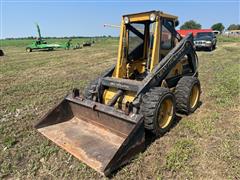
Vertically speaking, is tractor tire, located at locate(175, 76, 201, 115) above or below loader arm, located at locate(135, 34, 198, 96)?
below

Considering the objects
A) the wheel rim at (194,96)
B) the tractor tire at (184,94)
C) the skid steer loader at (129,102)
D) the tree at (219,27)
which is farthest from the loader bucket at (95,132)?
the tree at (219,27)

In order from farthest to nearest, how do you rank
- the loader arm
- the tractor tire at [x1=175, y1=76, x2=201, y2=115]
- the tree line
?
the tree line, the tractor tire at [x1=175, y1=76, x2=201, y2=115], the loader arm

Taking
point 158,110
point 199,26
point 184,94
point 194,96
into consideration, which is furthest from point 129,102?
point 199,26

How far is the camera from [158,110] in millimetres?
3502

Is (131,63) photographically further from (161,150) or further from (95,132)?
(161,150)

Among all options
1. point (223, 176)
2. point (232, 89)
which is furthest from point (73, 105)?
point (232, 89)

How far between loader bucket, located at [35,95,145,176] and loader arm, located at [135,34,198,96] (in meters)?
0.64

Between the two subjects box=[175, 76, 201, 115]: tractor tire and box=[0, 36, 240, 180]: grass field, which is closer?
box=[0, 36, 240, 180]: grass field

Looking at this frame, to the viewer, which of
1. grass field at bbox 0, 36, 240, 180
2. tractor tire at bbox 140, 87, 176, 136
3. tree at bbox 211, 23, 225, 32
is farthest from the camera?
tree at bbox 211, 23, 225, 32

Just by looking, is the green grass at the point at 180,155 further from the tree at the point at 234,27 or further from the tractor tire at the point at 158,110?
the tree at the point at 234,27

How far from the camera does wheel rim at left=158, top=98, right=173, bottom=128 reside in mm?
3803

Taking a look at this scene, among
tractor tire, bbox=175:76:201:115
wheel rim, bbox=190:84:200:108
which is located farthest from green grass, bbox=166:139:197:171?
wheel rim, bbox=190:84:200:108

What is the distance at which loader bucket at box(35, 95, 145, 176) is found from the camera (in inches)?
117

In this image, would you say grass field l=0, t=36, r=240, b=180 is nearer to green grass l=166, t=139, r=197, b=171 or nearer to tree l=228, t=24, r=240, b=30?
green grass l=166, t=139, r=197, b=171
